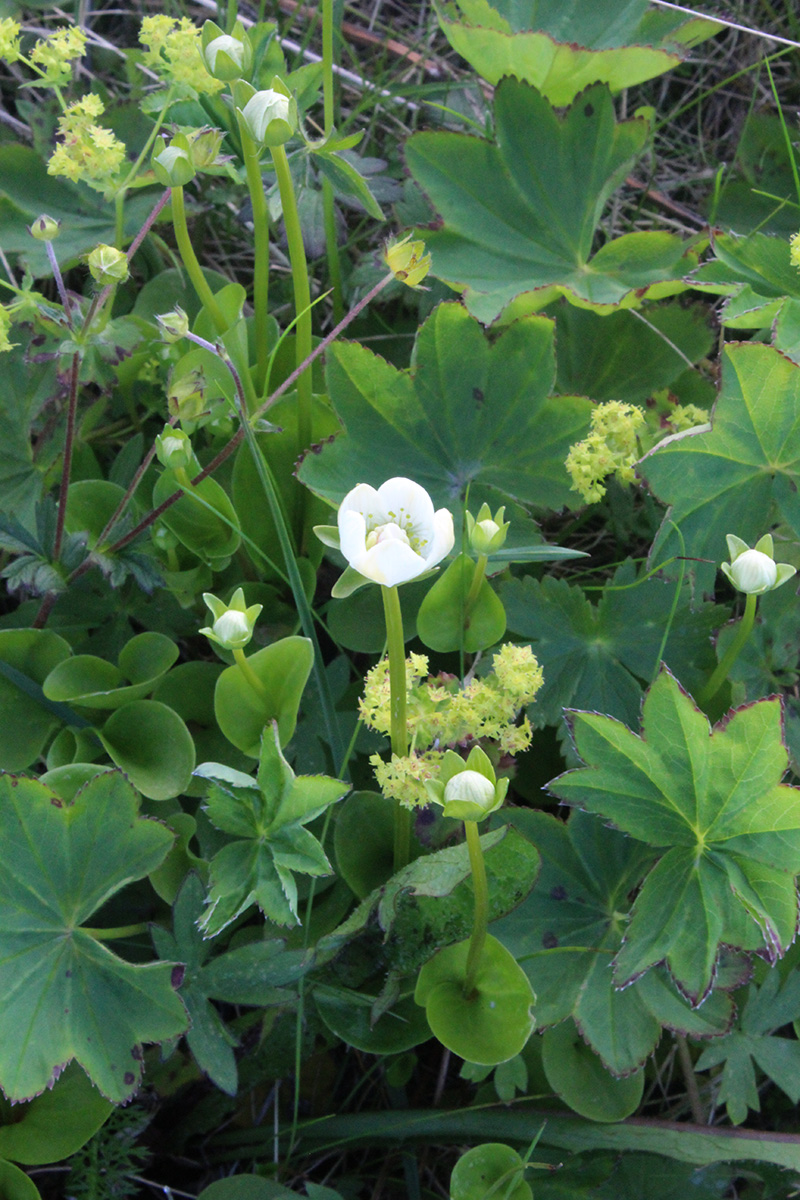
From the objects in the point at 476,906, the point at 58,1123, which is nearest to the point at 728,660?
the point at 476,906

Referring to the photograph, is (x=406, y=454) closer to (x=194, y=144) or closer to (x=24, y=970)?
(x=194, y=144)

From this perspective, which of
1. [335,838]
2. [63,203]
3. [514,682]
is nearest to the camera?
[514,682]

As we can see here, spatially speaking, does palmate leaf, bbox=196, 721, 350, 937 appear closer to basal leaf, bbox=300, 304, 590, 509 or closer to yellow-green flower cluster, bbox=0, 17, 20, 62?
basal leaf, bbox=300, 304, 590, 509

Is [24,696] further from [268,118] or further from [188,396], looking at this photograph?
[268,118]

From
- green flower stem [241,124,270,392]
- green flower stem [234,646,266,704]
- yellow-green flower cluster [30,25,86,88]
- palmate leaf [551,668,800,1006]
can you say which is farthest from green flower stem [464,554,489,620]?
yellow-green flower cluster [30,25,86,88]

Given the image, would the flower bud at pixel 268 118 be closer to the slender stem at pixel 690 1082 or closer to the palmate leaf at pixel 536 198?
the palmate leaf at pixel 536 198

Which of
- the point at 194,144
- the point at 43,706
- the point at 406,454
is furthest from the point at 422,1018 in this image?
the point at 194,144
